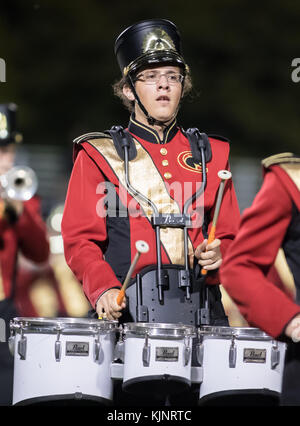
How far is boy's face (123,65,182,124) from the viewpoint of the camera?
4379 millimetres

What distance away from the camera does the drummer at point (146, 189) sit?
13.8 ft

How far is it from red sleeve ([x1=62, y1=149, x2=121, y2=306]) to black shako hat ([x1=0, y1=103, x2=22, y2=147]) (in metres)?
2.77

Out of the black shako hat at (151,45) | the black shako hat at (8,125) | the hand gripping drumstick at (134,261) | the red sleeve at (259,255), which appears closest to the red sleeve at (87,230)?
the hand gripping drumstick at (134,261)

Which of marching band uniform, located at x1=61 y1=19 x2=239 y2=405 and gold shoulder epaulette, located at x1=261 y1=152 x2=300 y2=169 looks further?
marching band uniform, located at x1=61 y1=19 x2=239 y2=405

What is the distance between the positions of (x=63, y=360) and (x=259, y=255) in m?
0.96

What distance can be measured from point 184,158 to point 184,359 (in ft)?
3.28

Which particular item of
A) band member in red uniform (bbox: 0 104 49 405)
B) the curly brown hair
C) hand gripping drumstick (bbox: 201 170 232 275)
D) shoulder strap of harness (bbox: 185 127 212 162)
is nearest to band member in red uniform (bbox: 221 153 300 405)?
hand gripping drumstick (bbox: 201 170 232 275)

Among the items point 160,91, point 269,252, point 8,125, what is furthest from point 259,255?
point 8,125

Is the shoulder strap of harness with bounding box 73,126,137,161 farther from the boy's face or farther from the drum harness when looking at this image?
the boy's face

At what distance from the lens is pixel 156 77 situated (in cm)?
441

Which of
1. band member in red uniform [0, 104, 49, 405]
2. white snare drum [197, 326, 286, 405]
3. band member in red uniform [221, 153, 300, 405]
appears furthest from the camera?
band member in red uniform [0, 104, 49, 405]

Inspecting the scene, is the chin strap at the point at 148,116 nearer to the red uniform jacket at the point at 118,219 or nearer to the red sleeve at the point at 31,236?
the red uniform jacket at the point at 118,219
